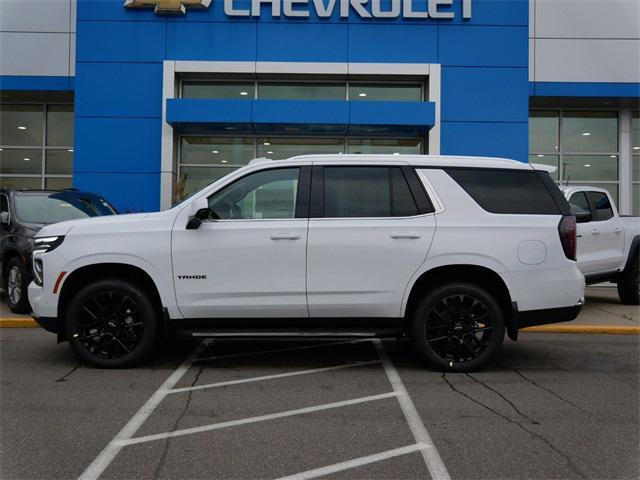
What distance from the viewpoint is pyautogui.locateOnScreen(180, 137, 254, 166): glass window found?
51.5 feet

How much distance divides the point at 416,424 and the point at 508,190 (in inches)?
102

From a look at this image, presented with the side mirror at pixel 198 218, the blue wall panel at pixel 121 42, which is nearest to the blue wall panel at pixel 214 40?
the blue wall panel at pixel 121 42

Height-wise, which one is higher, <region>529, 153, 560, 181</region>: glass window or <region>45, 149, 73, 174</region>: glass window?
<region>529, 153, 560, 181</region>: glass window

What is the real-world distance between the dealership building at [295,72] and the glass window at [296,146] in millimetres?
37

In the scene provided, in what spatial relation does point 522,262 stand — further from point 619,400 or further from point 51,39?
point 51,39

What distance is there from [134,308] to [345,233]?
2116mm

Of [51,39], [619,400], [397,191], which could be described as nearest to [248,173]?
[397,191]

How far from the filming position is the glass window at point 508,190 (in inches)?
226

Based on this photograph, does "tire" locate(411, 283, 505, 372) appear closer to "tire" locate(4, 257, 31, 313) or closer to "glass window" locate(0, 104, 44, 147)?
"tire" locate(4, 257, 31, 313)

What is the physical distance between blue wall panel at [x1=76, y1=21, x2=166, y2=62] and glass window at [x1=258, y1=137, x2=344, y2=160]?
3.37 meters

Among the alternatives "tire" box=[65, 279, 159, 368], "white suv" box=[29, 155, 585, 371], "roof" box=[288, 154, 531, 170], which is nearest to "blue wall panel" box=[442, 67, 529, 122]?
"roof" box=[288, 154, 531, 170]

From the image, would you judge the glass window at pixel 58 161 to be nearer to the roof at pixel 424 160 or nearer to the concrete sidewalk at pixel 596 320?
the concrete sidewalk at pixel 596 320

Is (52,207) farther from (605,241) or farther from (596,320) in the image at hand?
(605,241)

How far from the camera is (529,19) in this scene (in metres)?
15.4
